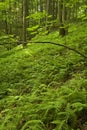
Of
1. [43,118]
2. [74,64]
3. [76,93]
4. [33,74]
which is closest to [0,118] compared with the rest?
[43,118]

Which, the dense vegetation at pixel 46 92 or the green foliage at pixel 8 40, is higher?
the green foliage at pixel 8 40

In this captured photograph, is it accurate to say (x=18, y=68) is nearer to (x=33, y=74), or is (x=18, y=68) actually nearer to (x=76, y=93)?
(x=33, y=74)

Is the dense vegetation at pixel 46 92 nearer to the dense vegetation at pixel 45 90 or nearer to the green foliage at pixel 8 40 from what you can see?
the dense vegetation at pixel 45 90

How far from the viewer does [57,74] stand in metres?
7.50

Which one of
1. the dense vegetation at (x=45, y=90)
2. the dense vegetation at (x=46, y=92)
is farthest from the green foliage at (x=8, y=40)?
the dense vegetation at (x=46, y=92)

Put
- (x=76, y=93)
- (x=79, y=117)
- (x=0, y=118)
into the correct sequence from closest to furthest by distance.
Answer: (x=79, y=117)
(x=76, y=93)
(x=0, y=118)

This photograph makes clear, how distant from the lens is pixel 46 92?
→ 19.4ft

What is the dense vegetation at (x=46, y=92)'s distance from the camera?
4824mm

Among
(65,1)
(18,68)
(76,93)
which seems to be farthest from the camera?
(18,68)

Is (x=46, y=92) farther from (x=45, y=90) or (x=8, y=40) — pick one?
(x=8, y=40)

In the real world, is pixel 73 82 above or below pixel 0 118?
above

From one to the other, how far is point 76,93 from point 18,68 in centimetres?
476

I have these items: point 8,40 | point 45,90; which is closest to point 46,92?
point 45,90

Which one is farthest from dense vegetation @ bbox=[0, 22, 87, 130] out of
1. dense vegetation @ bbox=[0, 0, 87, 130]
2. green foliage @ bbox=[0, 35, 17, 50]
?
green foliage @ bbox=[0, 35, 17, 50]
